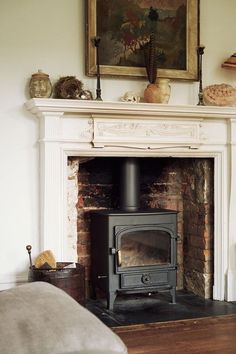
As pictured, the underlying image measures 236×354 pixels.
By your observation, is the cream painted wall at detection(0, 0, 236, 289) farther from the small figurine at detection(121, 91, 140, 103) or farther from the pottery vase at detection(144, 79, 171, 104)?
the pottery vase at detection(144, 79, 171, 104)

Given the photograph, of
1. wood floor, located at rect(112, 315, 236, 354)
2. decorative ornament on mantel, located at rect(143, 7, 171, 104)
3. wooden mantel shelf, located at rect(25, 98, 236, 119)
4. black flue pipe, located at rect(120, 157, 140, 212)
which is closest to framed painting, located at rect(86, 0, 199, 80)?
decorative ornament on mantel, located at rect(143, 7, 171, 104)

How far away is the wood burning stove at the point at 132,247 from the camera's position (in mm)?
3828

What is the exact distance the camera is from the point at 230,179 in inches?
164

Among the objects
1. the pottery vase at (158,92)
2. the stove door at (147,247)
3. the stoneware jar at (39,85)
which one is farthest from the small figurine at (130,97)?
the stove door at (147,247)

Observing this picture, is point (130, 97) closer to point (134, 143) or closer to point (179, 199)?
point (134, 143)

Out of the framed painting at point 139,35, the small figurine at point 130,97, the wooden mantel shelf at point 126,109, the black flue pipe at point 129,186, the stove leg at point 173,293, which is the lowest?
the stove leg at point 173,293

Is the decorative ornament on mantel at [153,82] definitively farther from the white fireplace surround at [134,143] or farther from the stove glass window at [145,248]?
the stove glass window at [145,248]

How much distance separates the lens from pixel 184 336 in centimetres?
329

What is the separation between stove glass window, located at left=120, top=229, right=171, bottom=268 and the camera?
13.3 ft

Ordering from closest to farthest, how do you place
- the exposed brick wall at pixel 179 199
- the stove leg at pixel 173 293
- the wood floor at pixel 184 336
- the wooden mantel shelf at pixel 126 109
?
the wood floor at pixel 184 336 < the wooden mantel shelf at pixel 126 109 < the stove leg at pixel 173 293 < the exposed brick wall at pixel 179 199

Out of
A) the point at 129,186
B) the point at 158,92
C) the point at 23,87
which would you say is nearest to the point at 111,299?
the point at 129,186

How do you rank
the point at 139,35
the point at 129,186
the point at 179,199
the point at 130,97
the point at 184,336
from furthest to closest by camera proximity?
the point at 179,199 → the point at 129,186 → the point at 139,35 → the point at 130,97 → the point at 184,336

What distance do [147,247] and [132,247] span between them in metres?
0.13

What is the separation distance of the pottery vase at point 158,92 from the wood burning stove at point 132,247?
508 mm
